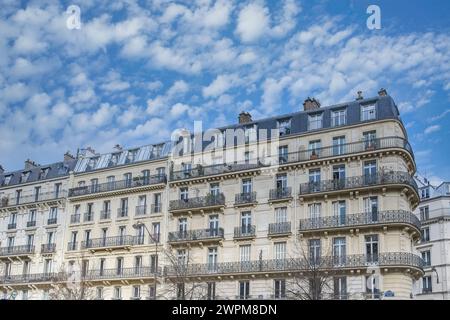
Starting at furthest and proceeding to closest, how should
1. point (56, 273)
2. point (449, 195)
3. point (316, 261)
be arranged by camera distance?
point (316, 261), point (56, 273), point (449, 195)

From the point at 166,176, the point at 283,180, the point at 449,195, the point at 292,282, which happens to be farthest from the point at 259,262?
the point at 449,195

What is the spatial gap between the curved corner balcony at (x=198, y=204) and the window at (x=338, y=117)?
2.35 m

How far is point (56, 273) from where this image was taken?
917 cm

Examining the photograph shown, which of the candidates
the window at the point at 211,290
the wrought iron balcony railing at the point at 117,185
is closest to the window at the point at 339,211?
the window at the point at 211,290

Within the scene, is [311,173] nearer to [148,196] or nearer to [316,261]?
[316,261]

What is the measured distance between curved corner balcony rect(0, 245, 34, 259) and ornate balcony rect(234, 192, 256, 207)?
3.52m

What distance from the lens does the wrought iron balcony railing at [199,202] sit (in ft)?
33.6

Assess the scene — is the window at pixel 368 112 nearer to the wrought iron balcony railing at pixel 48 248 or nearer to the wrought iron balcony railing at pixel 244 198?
the wrought iron balcony railing at pixel 244 198

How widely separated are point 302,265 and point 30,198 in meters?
4.64

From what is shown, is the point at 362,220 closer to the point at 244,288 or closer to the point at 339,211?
the point at 339,211

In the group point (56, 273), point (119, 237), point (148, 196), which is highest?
point (148, 196)

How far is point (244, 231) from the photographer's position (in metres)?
10.4

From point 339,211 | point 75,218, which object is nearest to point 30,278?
point 75,218

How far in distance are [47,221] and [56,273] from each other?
809 millimetres
